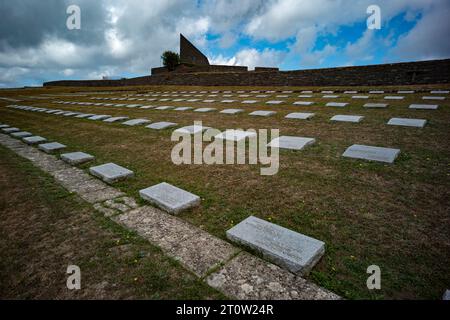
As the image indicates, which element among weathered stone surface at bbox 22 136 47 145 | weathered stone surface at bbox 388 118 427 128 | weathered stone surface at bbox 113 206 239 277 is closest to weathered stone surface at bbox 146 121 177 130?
weathered stone surface at bbox 22 136 47 145

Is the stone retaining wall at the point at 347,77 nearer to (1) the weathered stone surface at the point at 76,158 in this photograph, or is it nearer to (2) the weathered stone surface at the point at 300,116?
(2) the weathered stone surface at the point at 300,116

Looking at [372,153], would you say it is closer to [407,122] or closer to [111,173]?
[407,122]

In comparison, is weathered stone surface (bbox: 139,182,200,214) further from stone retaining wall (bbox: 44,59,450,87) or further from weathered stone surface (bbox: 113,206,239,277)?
stone retaining wall (bbox: 44,59,450,87)

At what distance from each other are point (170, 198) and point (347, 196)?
2.13m

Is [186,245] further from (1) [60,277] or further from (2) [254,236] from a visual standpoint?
(1) [60,277]

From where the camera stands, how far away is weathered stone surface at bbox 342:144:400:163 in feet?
12.0

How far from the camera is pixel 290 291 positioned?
1677mm

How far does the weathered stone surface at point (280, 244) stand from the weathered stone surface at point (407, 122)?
189 inches

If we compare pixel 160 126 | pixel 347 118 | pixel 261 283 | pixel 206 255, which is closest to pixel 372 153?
pixel 347 118

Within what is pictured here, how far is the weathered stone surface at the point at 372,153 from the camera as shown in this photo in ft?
12.0

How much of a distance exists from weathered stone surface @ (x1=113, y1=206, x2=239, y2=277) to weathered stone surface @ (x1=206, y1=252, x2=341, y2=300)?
132mm

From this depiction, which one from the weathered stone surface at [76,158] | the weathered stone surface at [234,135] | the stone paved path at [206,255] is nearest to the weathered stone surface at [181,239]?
the stone paved path at [206,255]

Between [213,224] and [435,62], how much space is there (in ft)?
54.0
